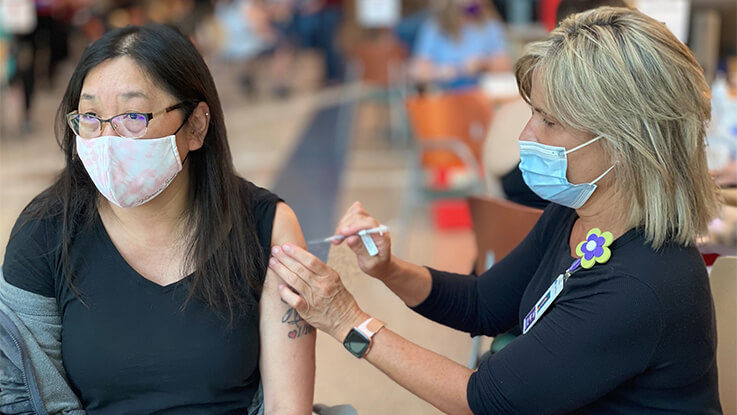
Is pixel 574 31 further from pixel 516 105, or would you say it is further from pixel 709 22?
pixel 709 22

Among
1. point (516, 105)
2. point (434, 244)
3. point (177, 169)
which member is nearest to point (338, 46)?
point (434, 244)

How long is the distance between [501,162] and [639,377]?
A: 1165 millimetres

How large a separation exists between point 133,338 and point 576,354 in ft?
2.61

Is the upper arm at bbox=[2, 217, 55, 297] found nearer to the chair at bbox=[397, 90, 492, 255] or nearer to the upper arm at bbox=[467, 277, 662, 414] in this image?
the upper arm at bbox=[467, 277, 662, 414]

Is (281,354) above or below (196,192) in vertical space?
below

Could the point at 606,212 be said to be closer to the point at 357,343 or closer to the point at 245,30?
the point at 357,343

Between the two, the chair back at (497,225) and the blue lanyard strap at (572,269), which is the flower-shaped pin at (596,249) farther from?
the chair back at (497,225)

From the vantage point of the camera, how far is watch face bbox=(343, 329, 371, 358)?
1430 mm

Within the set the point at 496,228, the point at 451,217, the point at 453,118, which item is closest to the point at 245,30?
the point at 451,217

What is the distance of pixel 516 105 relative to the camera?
2426mm

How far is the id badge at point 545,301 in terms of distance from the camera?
1402 millimetres

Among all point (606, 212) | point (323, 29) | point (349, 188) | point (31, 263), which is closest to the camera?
point (606, 212)

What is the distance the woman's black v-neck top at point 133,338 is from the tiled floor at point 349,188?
32cm

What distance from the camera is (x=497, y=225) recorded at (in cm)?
214
